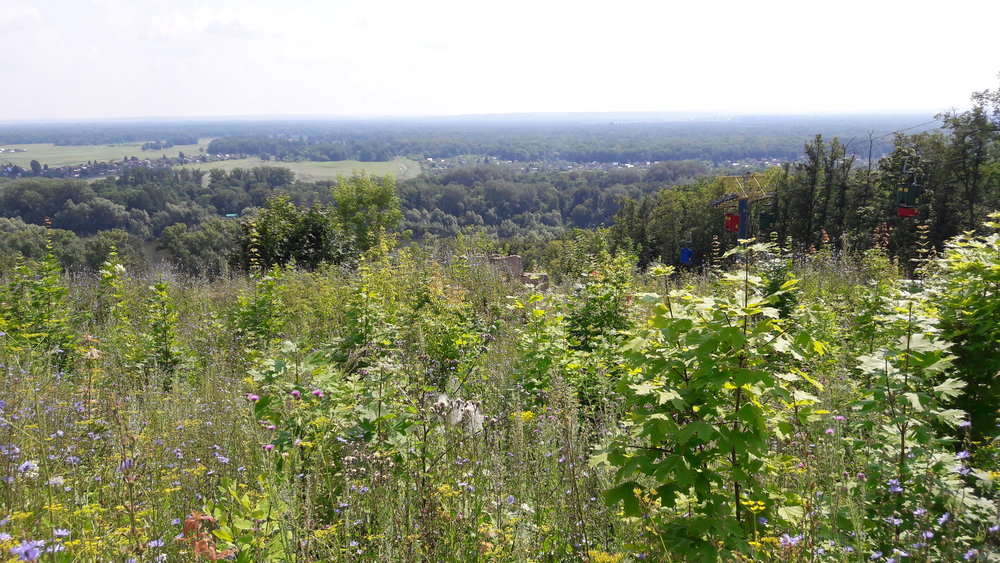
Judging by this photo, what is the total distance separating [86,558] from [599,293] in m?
5.24

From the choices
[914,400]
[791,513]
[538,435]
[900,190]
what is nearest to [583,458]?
[538,435]

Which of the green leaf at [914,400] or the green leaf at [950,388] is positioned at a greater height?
the green leaf at [914,400]

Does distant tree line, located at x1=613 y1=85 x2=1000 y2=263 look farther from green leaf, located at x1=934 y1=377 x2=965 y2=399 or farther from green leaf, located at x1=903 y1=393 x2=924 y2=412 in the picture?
green leaf, located at x1=903 y1=393 x2=924 y2=412

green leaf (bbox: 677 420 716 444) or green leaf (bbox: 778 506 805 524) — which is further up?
green leaf (bbox: 677 420 716 444)

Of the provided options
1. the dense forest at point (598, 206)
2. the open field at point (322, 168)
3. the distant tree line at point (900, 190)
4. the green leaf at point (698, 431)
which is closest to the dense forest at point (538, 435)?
the green leaf at point (698, 431)

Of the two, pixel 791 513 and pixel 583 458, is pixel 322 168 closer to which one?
pixel 583 458

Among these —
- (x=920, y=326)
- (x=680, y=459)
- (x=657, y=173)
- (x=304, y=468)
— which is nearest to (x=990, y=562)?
(x=680, y=459)

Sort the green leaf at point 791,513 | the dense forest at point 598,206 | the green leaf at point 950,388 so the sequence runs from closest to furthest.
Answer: the green leaf at point 791,513 → the green leaf at point 950,388 → the dense forest at point 598,206

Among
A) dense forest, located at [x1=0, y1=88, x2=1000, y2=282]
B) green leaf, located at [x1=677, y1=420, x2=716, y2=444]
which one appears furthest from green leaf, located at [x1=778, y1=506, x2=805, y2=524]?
dense forest, located at [x1=0, y1=88, x2=1000, y2=282]

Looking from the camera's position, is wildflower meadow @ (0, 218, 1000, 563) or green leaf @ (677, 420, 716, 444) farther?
wildflower meadow @ (0, 218, 1000, 563)

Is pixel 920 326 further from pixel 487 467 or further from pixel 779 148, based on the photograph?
pixel 779 148

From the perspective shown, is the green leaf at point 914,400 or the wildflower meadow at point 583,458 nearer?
the wildflower meadow at point 583,458

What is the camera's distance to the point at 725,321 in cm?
230

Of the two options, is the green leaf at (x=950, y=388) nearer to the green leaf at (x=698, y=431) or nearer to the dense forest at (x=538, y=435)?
the dense forest at (x=538, y=435)
